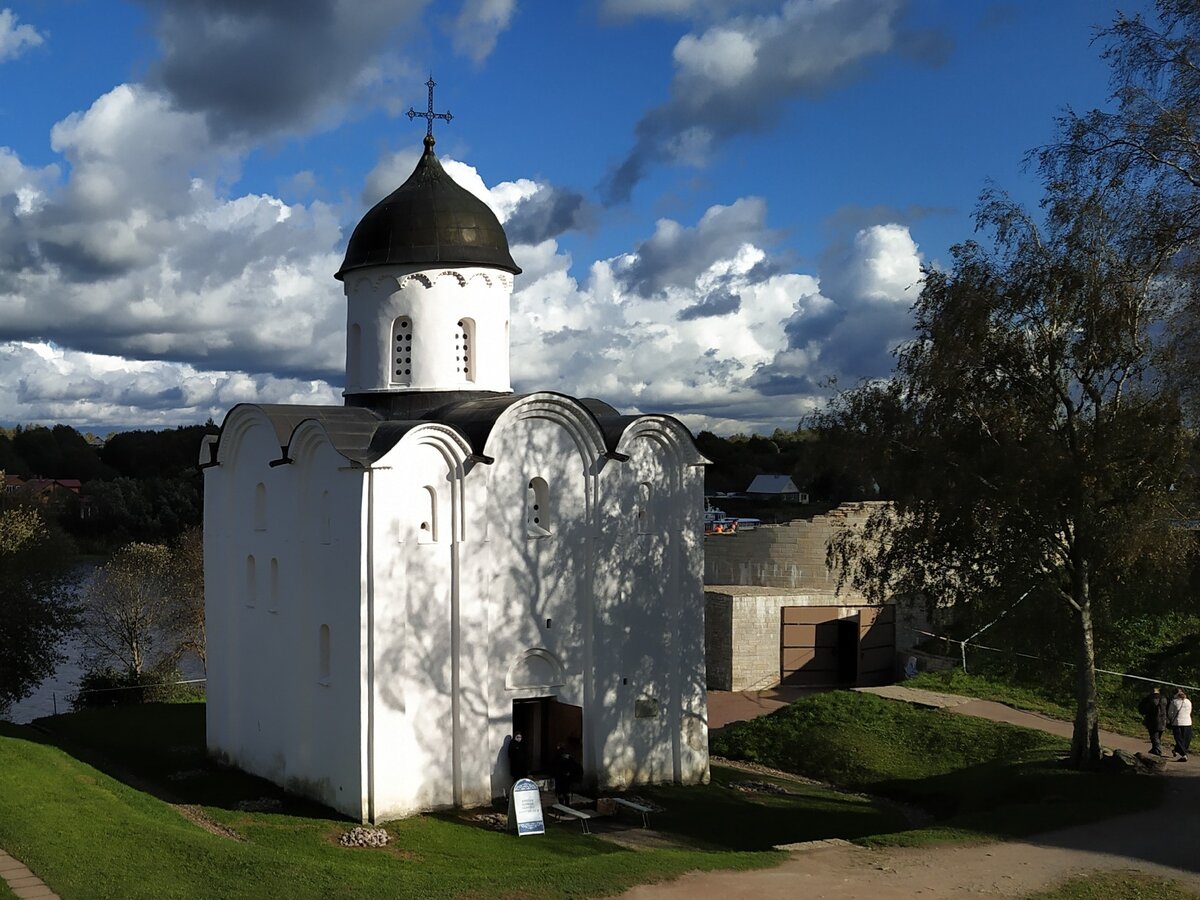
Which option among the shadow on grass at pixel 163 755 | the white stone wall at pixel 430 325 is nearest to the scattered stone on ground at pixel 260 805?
the shadow on grass at pixel 163 755

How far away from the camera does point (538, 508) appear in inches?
681

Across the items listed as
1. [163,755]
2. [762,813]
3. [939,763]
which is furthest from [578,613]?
[163,755]

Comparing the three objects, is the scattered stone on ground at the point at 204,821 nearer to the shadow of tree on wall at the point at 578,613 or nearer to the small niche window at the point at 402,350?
the shadow of tree on wall at the point at 578,613

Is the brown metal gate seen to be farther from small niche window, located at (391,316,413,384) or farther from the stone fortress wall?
small niche window, located at (391,316,413,384)

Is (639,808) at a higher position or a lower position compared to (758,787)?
higher

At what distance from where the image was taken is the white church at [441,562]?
15.9 meters

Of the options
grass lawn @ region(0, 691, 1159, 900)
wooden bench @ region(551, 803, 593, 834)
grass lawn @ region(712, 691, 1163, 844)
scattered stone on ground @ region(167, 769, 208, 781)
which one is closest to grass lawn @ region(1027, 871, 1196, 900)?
grass lawn @ region(712, 691, 1163, 844)

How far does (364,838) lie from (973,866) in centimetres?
726

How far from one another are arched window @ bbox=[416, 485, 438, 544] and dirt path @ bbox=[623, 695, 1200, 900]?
618 centimetres

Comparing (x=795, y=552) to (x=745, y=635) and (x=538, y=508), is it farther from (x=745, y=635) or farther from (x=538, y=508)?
(x=538, y=508)

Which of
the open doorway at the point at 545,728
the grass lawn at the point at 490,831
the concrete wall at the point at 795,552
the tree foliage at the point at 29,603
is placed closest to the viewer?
the grass lawn at the point at 490,831

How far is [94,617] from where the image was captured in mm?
28844

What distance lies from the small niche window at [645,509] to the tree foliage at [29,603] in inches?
514

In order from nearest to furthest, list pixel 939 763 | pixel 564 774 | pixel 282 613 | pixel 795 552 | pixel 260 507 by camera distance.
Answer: pixel 564 774
pixel 282 613
pixel 260 507
pixel 939 763
pixel 795 552
